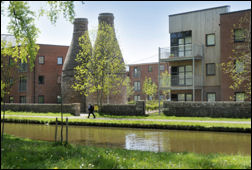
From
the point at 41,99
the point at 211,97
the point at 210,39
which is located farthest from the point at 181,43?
the point at 41,99

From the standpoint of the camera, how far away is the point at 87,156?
24.8 ft

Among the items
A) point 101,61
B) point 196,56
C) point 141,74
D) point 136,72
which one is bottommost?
point 101,61

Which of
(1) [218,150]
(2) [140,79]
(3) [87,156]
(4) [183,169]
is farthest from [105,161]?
(2) [140,79]

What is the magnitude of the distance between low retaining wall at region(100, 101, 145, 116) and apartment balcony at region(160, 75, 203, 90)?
3.31 metres

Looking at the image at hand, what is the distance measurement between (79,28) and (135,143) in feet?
79.4

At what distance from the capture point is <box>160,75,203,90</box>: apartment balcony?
26.6m

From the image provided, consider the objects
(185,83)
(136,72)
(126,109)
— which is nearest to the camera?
(126,109)

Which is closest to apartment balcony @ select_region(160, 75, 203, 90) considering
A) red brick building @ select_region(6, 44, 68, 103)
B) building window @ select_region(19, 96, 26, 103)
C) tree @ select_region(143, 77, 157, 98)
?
tree @ select_region(143, 77, 157, 98)

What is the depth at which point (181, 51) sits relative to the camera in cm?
2830

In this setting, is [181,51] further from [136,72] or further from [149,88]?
[136,72]

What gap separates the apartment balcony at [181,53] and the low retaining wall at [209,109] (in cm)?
501

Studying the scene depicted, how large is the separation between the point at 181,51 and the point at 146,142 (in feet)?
55.7

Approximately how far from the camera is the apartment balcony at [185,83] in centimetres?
2658

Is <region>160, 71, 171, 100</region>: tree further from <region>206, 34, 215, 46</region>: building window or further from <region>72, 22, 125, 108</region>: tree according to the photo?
<region>206, 34, 215, 46</region>: building window
